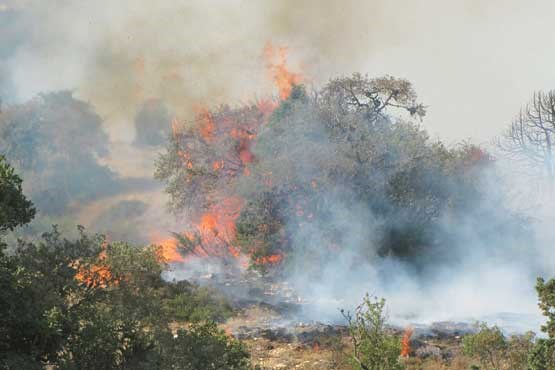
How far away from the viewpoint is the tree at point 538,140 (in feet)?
144

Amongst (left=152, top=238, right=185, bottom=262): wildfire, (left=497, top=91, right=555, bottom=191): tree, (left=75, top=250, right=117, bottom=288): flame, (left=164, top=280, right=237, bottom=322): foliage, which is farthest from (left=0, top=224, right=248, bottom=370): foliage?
(left=497, top=91, right=555, bottom=191): tree

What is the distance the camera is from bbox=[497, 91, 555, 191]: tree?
4397cm

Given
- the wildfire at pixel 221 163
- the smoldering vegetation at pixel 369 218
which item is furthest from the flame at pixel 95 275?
the wildfire at pixel 221 163

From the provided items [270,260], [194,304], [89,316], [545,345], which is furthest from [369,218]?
[545,345]

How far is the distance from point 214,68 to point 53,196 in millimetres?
25888

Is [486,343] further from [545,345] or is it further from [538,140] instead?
[538,140]

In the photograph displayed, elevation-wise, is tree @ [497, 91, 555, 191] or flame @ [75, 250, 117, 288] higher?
tree @ [497, 91, 555, 191]

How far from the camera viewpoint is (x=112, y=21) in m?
88.4

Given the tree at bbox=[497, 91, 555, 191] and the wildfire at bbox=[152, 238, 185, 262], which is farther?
the wildfire at bbox=[152, 238, 185, 262]

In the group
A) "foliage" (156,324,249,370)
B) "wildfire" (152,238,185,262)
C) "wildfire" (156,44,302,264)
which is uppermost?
"wildfire" (156,44,302,264)

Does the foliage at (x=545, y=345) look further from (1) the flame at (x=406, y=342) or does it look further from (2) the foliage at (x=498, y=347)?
(1) the flame at (x=406, y=342)

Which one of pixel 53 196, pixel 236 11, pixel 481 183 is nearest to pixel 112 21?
pixel 236 11

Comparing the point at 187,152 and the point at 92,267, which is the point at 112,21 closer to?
the point at 187,152

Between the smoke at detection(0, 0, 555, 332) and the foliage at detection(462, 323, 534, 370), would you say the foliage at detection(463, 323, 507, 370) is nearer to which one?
the foliage at detection(462, 323, 534, 370)
